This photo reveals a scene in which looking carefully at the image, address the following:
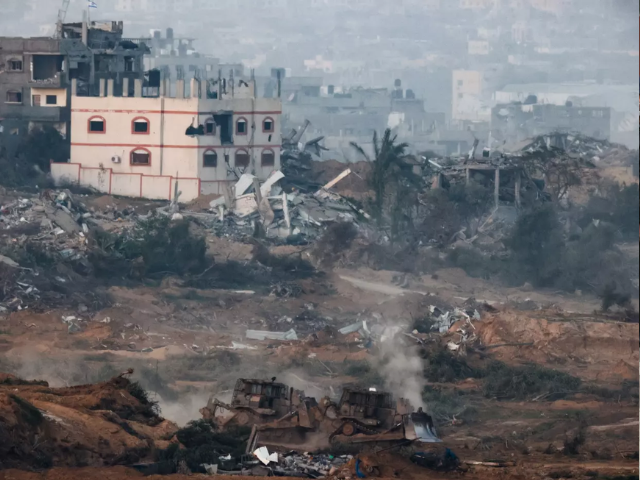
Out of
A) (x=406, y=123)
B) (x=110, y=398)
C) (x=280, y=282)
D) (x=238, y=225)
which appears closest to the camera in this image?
(x=110, y=398)

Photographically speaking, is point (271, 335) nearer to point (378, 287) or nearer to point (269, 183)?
point (378, 287)

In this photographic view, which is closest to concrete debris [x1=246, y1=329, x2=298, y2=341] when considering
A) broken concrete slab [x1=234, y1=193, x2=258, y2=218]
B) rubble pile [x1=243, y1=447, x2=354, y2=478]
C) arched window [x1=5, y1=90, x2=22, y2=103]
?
broken concrete slab [x1=234, y1=193, x2=258, y2=218]

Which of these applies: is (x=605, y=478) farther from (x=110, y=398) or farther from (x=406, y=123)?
(x=406, y=123)

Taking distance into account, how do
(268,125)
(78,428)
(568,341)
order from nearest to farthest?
(78,428) → (568,341) → (268,125)

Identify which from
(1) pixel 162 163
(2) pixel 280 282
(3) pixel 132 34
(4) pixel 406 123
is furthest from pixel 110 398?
(4) pixel 406 123

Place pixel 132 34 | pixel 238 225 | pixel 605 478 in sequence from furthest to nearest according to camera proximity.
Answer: pixel 132 34
pixel 238 225
pixel 605 478

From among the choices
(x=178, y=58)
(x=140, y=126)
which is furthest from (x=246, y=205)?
(x=178, y=58)

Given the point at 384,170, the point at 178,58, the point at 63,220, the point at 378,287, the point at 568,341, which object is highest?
the point at 178,58
